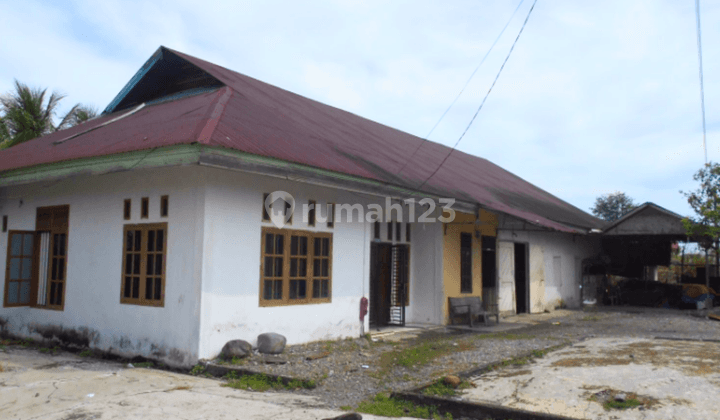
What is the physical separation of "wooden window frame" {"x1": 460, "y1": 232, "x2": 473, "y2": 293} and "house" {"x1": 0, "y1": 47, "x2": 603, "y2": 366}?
0.05 meters

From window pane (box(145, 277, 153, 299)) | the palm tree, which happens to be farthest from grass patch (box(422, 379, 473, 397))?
the palm tree

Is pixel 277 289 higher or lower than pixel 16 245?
lower

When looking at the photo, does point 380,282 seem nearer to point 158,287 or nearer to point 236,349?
point 236,349

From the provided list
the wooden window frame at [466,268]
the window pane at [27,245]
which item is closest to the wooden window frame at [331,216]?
the wooden window frame at [466,268]

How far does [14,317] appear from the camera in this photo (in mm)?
10516

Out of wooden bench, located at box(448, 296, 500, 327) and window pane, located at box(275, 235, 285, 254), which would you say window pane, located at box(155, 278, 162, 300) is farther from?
wooden bench, located at box(448, 296, 500, 327)

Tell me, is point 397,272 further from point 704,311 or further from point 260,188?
point 704,311

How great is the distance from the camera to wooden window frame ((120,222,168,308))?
328 inches

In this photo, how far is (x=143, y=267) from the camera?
8.62 meters

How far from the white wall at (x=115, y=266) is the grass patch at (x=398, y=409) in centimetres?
297

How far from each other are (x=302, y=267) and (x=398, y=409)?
4.05 m

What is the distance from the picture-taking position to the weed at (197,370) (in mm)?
7625

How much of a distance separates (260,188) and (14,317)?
5602mm

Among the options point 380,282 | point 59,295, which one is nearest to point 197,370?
point 59,295
